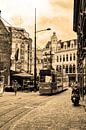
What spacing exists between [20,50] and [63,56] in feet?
124

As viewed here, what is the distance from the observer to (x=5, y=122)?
17406 mm

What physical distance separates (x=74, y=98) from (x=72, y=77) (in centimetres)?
8253

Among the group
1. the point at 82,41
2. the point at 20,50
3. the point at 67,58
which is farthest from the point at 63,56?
the point at 82,41

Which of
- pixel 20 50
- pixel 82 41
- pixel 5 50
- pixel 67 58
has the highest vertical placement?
pixel 20 50

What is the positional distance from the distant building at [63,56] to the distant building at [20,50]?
27213 millimetres

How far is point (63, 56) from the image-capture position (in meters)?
115

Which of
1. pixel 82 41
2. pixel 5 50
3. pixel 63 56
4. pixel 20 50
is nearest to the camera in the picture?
pixel 82 41

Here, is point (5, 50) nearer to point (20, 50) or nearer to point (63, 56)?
point (20, 50)

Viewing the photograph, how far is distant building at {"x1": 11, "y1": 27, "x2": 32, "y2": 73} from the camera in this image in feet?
242

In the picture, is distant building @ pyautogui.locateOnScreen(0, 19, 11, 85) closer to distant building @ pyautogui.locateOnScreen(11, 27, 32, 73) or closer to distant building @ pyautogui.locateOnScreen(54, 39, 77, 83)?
distant building @ pyautogui.locateOnScreen(11, 27, 32, 73)

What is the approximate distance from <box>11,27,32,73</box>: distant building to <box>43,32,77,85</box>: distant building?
27.2 meters

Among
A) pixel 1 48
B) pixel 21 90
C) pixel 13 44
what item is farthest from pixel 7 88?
pixel 13 44

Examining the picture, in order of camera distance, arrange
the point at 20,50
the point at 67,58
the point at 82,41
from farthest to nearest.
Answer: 1. the point at 67,58
2. the point at 20,50
3. the point at 82,41

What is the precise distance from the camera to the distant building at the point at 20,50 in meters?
73.8
